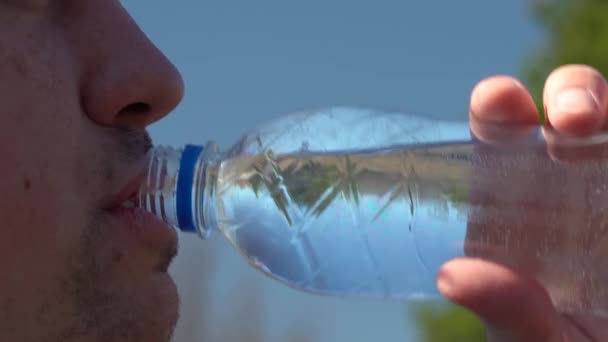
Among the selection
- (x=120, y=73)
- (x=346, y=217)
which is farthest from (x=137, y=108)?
(x=346, y=217)

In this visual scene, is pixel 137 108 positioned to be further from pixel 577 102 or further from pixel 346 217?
pixel 577 102

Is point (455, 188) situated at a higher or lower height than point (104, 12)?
lower

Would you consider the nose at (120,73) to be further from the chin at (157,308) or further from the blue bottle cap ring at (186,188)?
the chin at (157,308)

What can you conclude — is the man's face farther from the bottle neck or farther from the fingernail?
the fingernail

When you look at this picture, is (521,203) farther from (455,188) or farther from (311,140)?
(311,140)

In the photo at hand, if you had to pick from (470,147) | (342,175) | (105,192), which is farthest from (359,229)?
(105,192)

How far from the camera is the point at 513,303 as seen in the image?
88 centimetres

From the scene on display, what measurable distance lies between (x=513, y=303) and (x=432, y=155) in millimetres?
542

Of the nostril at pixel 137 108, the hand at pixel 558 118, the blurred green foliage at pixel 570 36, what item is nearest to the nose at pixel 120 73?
the nostril at pixel 137 108

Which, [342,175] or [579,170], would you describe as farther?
[342,175]

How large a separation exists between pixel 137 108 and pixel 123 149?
0.22 feet

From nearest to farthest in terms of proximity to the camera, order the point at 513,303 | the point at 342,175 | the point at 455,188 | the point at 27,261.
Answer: the point at 513,303 < the point at 27,261 < the point at 455,188 < the point at 342,175

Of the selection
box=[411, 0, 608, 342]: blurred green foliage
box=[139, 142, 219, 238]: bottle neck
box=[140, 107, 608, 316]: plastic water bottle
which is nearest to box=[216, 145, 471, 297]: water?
box=[140, 107, 608, 316]: plastic water bottle

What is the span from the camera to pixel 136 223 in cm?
112
